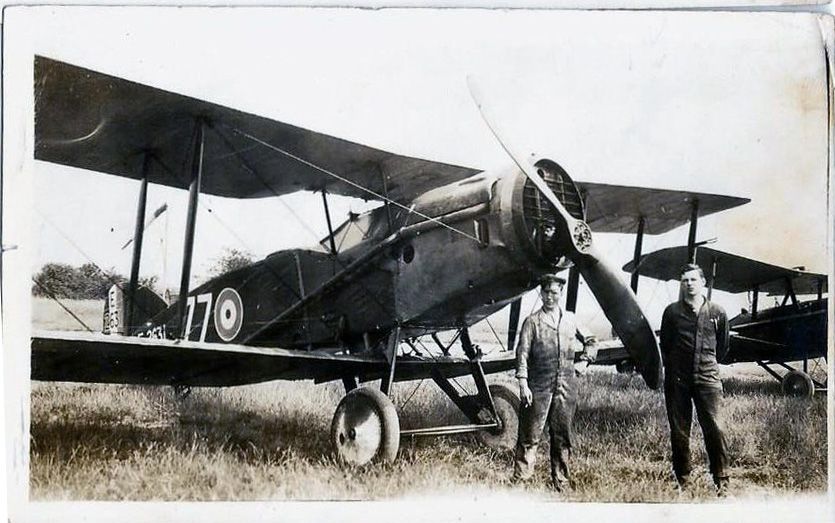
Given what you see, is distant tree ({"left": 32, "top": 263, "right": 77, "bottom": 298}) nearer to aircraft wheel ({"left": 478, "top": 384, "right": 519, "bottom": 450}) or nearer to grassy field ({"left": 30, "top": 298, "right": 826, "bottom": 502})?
grassy field ({"left": 30, "top": 298, "right": 826, "bottom": 502})

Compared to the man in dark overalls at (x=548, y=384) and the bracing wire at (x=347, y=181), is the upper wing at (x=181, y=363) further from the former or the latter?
the bracing wire at (x=347, y=181)

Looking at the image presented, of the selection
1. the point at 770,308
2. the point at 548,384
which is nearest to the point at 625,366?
the point at 548,384

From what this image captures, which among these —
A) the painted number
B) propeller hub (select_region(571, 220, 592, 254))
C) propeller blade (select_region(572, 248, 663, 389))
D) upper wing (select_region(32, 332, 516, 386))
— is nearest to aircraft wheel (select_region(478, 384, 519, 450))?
upper wing (select_region(32, 332, 516, 386))

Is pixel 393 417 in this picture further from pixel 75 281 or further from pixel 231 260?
pixel 75 281

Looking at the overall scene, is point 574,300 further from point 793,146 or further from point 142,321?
point 142,321

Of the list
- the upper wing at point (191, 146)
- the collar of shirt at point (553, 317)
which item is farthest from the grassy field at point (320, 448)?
the upper wing at point (191, 146)
